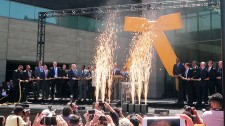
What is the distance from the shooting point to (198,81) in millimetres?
11836

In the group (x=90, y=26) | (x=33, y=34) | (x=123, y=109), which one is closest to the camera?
(x=123, y=109)

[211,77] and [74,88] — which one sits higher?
[211,77]

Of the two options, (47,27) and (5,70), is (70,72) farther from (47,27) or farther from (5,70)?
(47,27)

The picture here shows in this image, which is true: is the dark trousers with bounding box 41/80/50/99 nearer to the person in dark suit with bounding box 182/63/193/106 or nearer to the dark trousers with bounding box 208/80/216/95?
the person in dark suit with bounding box 182/63/193/106

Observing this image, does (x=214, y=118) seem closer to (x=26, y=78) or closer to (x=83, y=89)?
(x=83, y=89)

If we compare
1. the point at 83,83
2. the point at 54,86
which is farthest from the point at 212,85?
the point at 54,86

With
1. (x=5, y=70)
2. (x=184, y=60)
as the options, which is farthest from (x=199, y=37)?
(x=5, y=70)

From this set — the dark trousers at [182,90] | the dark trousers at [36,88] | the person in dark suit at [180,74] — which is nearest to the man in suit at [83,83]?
the dark trousers at [36,88]

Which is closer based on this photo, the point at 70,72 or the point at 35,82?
the point at 70,72

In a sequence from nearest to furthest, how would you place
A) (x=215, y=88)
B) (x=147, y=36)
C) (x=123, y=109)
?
1. (x=123, y=109)
2. (x=215, y=88)
3. (x=147, y=36)

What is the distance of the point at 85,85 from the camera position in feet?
46.7

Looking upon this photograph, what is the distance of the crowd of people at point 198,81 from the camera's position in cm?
1142

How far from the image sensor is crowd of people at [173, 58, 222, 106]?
11.4m

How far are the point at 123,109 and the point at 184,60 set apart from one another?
12.8 meters
